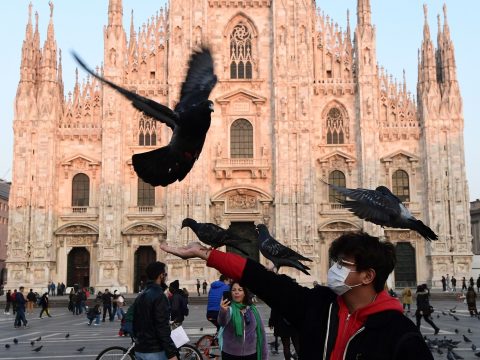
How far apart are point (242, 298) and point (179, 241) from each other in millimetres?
29528

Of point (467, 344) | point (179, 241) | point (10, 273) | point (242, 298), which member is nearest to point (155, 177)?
point (242, 298)

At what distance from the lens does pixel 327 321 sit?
313 centimetres

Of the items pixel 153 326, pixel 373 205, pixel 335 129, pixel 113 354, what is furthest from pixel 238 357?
pixel 335 129

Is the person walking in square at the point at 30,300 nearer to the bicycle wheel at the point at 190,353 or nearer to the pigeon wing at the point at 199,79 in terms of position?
the bicycle wheel at the point at 190,353

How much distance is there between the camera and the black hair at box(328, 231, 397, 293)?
3.08 meters

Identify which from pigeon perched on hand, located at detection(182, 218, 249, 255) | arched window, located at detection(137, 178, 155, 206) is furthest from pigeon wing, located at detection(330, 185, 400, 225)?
arched window, located at detection(137, 178, 155, 206)

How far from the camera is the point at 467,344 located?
14234mm

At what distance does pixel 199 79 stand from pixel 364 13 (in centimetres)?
3589

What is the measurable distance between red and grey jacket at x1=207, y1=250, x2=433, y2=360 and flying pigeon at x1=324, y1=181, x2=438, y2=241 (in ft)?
10.6

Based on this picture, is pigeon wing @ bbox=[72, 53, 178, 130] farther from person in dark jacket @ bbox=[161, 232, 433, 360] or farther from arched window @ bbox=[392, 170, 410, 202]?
arched window @ bbox=[392, 170, 410, 202]

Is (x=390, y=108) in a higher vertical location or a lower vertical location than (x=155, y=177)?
higher

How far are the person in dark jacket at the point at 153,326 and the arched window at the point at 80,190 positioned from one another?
32.7m

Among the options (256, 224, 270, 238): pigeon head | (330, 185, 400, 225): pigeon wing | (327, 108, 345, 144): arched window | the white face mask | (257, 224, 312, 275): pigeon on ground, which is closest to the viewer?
the white face mask

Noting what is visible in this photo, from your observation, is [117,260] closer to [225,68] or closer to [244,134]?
[244,134]
